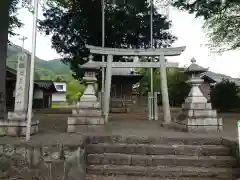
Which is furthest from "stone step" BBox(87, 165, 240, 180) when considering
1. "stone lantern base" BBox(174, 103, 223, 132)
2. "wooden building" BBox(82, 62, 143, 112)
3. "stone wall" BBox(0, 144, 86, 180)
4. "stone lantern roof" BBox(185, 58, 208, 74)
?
"wooden building" BBox(82, 62, 143, 112)

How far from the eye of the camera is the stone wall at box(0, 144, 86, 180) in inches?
183

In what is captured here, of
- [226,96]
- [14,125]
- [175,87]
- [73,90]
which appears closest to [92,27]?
[226,96]

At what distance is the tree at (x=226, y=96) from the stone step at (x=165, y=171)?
17504 mm

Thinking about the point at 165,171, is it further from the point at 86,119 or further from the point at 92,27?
the point at 92,27

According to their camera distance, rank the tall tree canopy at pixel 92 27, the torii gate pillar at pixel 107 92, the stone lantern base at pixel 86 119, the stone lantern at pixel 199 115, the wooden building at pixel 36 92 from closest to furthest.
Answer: the stone lantern at pixel 199 115 → the stone lantern base at pixel 86 119 → the torii gate pillar at pixel 107 92 → the tall tree canopy at pixel 92 27 → the wooden building at pixel 36 92

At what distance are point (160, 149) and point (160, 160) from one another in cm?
29

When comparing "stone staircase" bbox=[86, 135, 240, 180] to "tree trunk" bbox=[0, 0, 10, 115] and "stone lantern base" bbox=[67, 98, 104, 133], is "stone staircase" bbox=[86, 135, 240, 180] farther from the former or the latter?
→ "tree trunk" bbox=[0, 0, 10, 115]

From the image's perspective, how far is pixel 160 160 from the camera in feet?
16.8

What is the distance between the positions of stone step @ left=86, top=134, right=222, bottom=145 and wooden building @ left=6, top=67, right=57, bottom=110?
17.6 meters

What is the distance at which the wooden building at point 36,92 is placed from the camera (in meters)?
23.6

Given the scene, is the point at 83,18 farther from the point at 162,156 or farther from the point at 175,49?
the point at 162,156

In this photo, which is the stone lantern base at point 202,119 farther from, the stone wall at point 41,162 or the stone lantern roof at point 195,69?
the stone wall at point 41,162

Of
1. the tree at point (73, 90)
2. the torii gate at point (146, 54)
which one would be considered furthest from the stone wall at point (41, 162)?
the tree at point (73, 90)

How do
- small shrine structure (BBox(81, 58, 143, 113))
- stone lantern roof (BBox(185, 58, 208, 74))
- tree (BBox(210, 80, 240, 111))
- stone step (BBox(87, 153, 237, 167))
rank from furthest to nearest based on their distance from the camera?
small shrine structure (BBox(81, 58, 143, 113)) → tree (BBox(210, 80, 240, 111)) → stone lantern roof (BBox(185, 58, 208, 74)) → stone step (BBox(87, 153, 237, 167))
